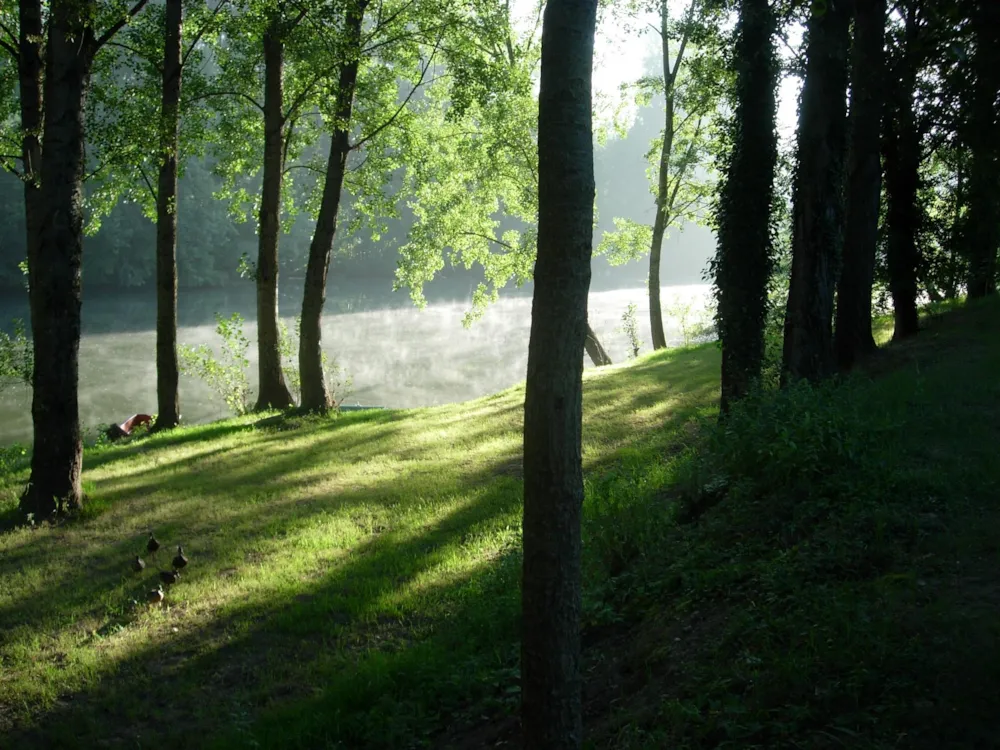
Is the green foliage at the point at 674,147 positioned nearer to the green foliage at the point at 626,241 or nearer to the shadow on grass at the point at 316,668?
the green foliage at the point at 626,241

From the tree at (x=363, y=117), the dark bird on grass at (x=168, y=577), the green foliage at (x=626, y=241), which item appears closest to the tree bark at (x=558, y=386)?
the dark bird on grass at (x=168, y=577)

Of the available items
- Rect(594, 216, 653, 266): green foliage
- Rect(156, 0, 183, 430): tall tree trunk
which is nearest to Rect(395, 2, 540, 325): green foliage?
Rect(594, 216, 653, 266): green foliage

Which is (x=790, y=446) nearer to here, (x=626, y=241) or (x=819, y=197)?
(x=819, y=197)

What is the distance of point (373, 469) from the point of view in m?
12.2

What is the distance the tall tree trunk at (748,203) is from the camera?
10.7 metres

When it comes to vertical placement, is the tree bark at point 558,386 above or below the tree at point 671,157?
below

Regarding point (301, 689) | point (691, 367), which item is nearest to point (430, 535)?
point (301, 689)

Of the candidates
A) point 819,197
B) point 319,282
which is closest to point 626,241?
point 319,282

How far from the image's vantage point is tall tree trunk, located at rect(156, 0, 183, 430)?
15.5 m

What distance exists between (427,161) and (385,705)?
18.0 metres

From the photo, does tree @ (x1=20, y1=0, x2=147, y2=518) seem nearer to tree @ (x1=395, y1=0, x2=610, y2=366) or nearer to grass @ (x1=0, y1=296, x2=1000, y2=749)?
grass @ (x1=0, y1=296, x2=1000, y2=749)

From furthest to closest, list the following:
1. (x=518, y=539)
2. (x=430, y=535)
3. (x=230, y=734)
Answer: (x=430, y=535) < (x=518, y=539) < (x=230, y=734)

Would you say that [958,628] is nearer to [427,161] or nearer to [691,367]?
[691,367]

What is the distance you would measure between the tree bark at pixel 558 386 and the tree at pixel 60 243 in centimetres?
708
